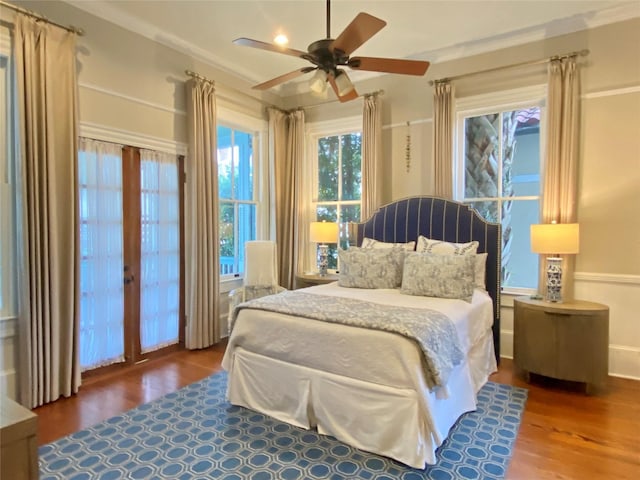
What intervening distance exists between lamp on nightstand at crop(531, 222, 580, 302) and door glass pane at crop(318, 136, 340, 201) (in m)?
2.56

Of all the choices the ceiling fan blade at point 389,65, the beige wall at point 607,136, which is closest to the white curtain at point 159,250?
the ceiling fan blade at point 389,65

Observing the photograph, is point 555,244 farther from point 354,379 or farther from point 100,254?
point 100,254

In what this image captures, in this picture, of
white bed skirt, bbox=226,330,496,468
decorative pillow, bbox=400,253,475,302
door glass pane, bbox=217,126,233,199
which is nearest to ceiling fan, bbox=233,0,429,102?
decorative pillow, bbox=400,253,475,302

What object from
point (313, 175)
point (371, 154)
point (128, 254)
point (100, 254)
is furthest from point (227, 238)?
point (371, 154)

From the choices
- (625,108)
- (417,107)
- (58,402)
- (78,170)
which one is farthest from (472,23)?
(58,402)

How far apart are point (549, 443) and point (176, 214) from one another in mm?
3733

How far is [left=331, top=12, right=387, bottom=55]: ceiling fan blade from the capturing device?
2.10 metres

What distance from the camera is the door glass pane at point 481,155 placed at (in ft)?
13.9

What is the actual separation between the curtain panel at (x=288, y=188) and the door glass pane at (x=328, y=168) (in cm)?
29

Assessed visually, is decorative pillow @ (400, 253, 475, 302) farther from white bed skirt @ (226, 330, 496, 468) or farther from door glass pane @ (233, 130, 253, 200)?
door glass pane @ (233, 130, 253, 200)

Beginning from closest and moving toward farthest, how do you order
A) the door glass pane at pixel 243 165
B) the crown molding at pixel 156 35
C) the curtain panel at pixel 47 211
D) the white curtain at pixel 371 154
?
the curtain panel at pixel 47 211
the crown molding at pixel 156 35
the white curtain at pixel 371 154
the door glass pane at pixel 243 165

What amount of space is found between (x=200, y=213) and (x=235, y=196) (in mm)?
860

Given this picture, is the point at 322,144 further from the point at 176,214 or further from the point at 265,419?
the point at 265,419

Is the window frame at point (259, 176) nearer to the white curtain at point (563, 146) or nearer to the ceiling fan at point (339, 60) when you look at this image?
the ceiling fan at point (339, 60)
